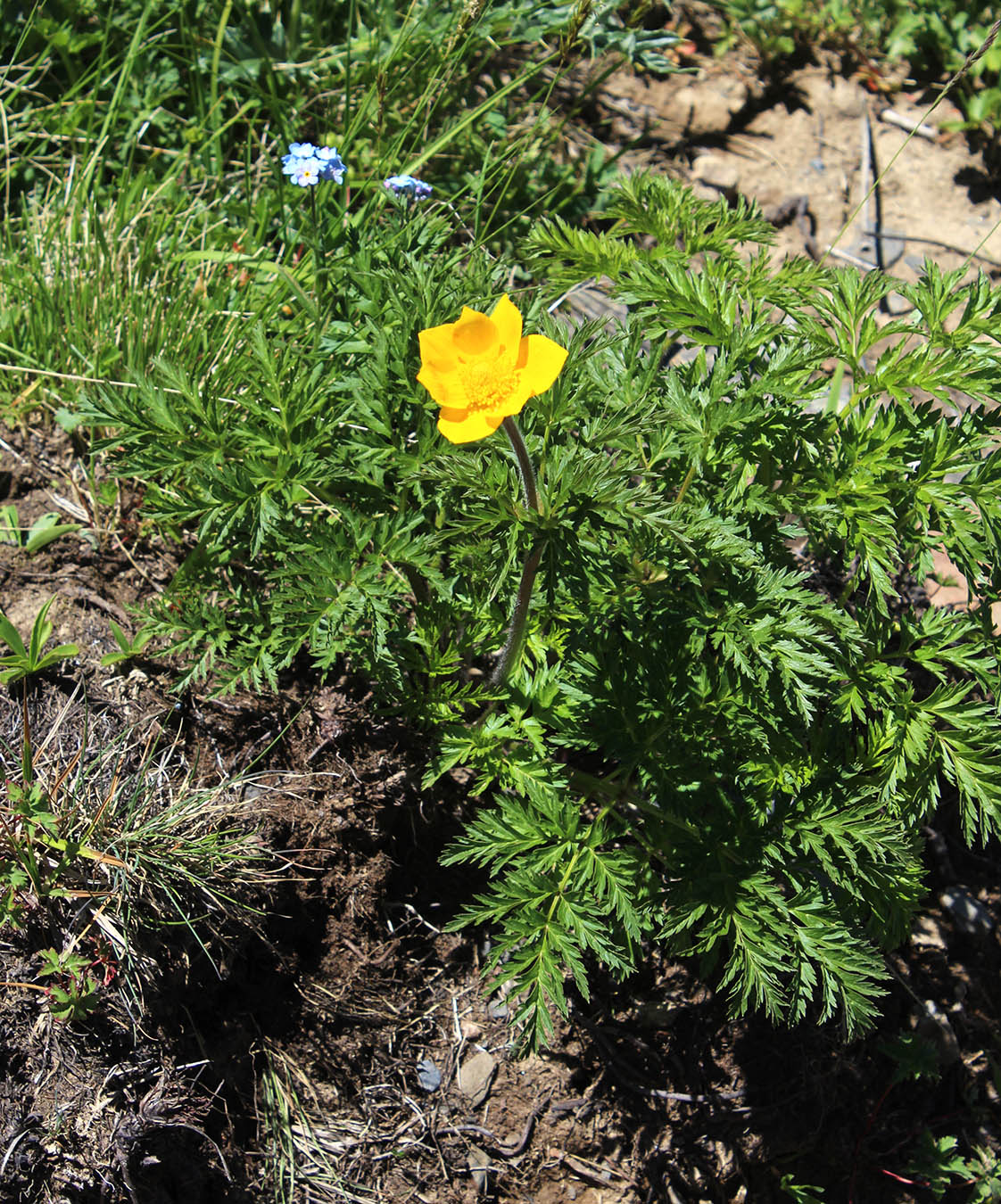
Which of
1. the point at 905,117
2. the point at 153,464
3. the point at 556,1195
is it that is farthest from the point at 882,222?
the point at 556,1195

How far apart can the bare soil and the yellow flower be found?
130cm

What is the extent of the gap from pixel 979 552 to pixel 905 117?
337 centimetres

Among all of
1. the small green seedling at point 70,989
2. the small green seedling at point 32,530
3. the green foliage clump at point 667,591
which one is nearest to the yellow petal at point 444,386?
the green foliage clump at point 667,591

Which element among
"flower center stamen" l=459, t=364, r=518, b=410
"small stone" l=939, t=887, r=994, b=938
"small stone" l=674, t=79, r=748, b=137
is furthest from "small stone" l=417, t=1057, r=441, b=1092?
"small stone" l=674, t=79, r=748, b=137

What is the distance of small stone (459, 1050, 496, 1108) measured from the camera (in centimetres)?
295

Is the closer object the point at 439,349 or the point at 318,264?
the point at 439,349

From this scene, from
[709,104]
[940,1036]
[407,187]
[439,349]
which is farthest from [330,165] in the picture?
[940,1036]

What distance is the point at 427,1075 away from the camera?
2945mm

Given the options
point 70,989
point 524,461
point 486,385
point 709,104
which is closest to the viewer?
point 486,385

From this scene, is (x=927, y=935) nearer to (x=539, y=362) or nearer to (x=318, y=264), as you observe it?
(x=539, y=362)

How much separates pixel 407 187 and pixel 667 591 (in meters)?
1.60

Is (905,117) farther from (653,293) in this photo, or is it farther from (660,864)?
(660,864)

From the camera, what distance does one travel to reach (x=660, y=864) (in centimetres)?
292

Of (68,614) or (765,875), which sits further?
(68,614)
